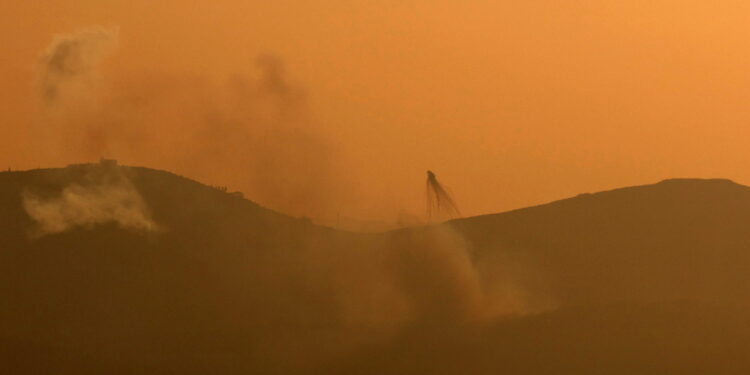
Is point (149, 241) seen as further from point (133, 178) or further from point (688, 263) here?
point (688, 263)

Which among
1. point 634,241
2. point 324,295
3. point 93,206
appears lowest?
point 324,295

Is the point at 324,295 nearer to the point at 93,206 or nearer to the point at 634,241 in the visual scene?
the point at 93,206

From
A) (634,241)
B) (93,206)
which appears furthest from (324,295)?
(634,241)

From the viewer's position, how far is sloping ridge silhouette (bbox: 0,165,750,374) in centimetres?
9162

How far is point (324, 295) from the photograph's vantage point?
105625mm

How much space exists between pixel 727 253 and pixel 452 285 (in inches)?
1448

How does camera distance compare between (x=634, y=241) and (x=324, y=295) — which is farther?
(x=634, y=241)

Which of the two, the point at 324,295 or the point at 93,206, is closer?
the point at 93,206

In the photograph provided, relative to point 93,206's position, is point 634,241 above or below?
above

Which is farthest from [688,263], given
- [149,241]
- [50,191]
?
[50,191]

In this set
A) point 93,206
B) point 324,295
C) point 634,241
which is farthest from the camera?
point 634,241

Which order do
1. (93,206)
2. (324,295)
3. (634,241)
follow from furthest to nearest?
(634,241) < (324,295) < (93,206)

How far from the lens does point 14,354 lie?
3435 inches

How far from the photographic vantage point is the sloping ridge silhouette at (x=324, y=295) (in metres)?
91.6
